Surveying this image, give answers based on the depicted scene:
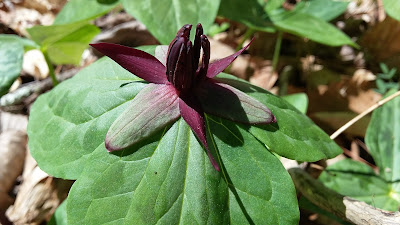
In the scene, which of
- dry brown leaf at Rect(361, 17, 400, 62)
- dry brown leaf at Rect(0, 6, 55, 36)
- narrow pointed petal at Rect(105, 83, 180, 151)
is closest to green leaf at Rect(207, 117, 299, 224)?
narrow pointed petal at Rect(105, 83, 180, 151)

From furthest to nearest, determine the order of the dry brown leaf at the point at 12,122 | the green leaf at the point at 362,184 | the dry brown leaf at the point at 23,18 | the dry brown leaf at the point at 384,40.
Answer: the dry brown leaf at the point at 23,18 < the dry brown leaf at the point at 384,40 < the dry brown leaf at the point at 12,122 < the green leaf at the point at 362,184

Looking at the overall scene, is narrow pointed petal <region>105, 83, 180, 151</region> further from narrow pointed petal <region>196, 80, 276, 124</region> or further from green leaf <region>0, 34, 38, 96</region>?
green leaf <region>0, 34, 38, 96</region>

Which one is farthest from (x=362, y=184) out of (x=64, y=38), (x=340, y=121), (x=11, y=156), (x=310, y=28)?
(x=11, y=156)

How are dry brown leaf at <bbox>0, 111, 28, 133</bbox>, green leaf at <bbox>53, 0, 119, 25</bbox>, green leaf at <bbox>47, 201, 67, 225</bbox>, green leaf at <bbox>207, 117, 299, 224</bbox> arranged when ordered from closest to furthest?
1. green leaf at <bbox>207, 117, 299, 224</bbox>
2. green leaf at <bbox>47, 201, 67, 225</bbox>
3. green leaf at <bbox>53, 0, 119, 25</bbox>
4. dry brown leaf at <bbox>0, 111, 28, 133</bbox>

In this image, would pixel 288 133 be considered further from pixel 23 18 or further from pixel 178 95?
pixel 23 18

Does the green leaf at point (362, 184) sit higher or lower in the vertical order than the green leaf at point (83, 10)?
lower

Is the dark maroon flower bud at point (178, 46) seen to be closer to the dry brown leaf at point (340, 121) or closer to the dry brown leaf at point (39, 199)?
the dry brown leaf at point (39, 199)

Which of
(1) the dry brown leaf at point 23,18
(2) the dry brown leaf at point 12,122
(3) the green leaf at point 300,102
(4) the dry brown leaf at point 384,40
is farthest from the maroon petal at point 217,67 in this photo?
(1) the dry brown leaf at point 23,18
